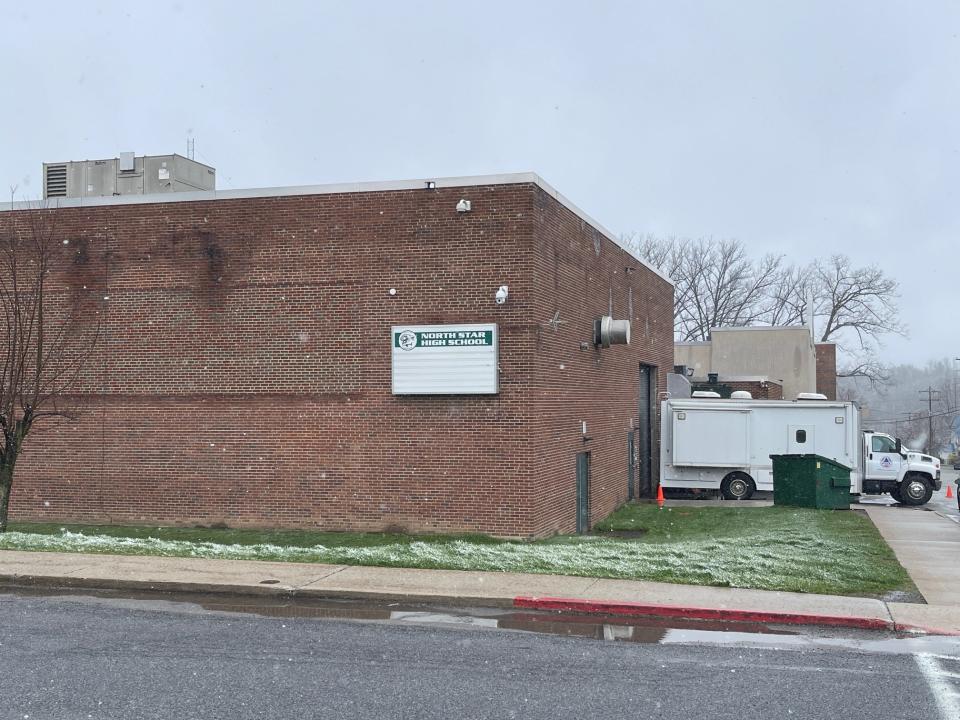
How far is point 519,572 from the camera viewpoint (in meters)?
13.8

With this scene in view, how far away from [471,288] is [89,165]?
9.52 metres

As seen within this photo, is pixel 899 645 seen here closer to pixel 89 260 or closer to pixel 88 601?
pixel 88 601

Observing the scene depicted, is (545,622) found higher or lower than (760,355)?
lower

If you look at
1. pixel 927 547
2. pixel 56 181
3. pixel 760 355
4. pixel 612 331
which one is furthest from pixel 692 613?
pixel 760 355

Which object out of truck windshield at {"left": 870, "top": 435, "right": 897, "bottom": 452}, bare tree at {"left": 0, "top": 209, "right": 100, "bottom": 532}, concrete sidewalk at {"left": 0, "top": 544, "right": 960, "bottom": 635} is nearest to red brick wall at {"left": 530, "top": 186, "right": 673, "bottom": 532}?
concrete sidewalk at {"left": 0, "top": 544, "right": 960, "bottom": 635}

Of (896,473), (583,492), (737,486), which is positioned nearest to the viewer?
(583,492)

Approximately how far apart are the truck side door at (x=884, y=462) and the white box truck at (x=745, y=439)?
1.97 meters

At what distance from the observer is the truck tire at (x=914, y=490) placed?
32.1m

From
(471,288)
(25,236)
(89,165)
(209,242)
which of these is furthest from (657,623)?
(89,165)

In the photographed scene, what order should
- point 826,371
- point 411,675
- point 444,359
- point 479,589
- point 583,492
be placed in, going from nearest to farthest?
point 411,675 < point 479,589 < point 444,359 < point 583,492 < point 826,371

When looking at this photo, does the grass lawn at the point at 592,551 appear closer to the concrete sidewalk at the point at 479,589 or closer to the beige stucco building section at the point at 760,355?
the concrete sidewalk at the point at 479,589

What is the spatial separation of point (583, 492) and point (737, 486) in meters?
9.15

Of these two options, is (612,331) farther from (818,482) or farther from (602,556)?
(602,556)

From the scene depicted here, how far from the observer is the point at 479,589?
12500 millimetres
